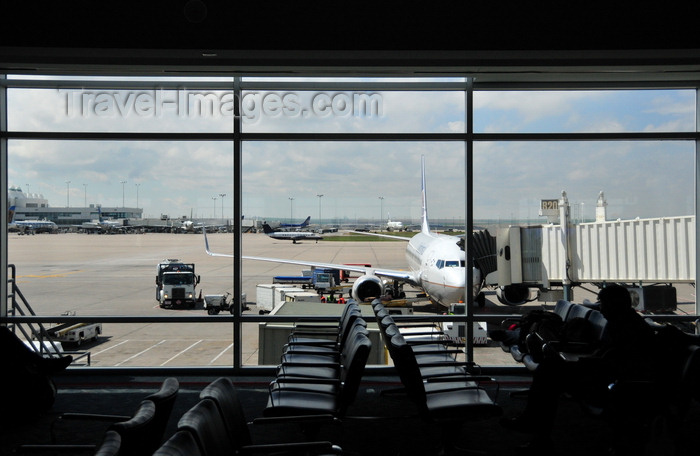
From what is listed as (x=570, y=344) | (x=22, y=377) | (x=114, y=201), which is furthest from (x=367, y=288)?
(x=22, y=377)

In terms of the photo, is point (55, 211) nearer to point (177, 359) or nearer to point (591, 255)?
point (177, 359)

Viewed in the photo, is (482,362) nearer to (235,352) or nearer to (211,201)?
(235,352)

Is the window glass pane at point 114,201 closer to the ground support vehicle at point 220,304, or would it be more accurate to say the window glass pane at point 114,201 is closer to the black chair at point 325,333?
the ground support vehicle at point 220,304

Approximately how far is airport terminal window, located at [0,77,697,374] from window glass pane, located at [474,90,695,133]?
1cm

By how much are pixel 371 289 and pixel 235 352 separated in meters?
5.06

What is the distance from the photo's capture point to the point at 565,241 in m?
7.05

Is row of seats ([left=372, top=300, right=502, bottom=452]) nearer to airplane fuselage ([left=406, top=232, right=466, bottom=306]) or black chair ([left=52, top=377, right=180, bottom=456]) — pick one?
black chair ([left=52, top=377, right=180, bottom=456])

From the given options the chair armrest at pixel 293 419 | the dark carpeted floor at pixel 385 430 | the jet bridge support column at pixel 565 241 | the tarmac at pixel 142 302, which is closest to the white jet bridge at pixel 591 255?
the jet bridge support column at pixel 565 241

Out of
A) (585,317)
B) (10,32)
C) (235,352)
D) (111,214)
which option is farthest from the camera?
(111,214)

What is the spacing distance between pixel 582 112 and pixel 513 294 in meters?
2.89

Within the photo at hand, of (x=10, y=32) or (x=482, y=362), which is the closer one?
(x=10, y=32)

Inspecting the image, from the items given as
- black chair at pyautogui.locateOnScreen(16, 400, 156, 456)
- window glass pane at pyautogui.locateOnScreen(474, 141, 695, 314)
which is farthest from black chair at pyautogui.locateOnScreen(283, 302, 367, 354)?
window glass pane at pyautogui.locateOnScreen(474, 141, 695, 314)

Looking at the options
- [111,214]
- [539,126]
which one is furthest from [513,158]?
[111,214]

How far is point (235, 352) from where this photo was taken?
573 centimetres
